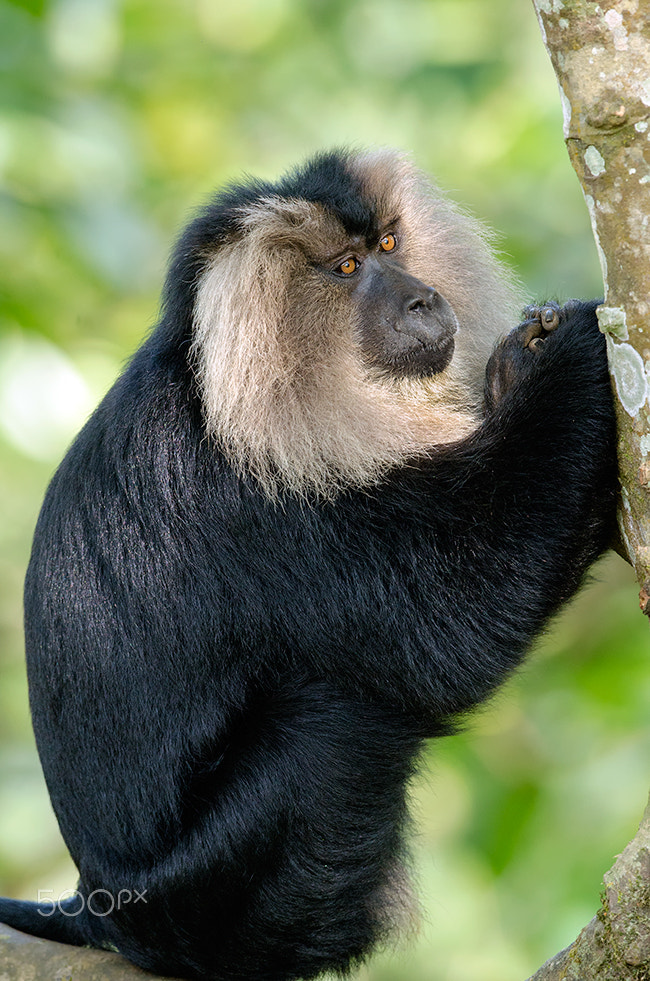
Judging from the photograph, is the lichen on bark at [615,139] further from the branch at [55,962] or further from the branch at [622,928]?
the branch at [55,962]

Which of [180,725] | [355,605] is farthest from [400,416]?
[180,725]

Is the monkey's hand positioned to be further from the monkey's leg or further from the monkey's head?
the monkey's leg

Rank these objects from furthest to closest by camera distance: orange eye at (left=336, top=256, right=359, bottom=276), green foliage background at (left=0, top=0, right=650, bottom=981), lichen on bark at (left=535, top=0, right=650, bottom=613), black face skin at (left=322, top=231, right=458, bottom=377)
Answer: green foliage background at (left=0, top=0, right=650, bottom=981) < orange eye at (left=336, top=256, right=359, bottom=276) < black face skin at (left=322, top=231, right=458, bottom=377) < lichen on bark at (left=535, top=0, right=650, bottom=613)

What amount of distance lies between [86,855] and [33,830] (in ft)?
8.07

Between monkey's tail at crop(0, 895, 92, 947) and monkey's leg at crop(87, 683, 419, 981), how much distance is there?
0.35 m

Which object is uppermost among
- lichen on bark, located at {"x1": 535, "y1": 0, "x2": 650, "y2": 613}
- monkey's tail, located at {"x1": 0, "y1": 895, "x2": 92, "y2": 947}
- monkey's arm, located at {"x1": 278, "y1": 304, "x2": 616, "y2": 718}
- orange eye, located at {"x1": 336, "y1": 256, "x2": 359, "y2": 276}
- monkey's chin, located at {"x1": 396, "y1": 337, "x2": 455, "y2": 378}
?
lichen on bark, located at {"x1": 535, "y1": 0, "x2": 650, "y2": 613}

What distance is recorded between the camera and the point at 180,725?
3.19 m

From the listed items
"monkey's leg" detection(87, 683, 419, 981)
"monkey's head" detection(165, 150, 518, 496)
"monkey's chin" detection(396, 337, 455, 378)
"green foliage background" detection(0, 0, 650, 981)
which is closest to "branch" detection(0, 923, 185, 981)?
"monkey's leg" detection(87, 683, 419, 981)

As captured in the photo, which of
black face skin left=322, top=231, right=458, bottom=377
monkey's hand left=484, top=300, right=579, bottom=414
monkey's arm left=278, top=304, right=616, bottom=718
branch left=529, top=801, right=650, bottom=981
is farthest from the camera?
black face skin left=322, top=231, right=458, bottom=377

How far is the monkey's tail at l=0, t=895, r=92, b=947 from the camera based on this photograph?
348 cm

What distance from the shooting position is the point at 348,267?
344 centimetres

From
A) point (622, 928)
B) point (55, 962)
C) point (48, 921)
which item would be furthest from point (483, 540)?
point (48, 921)

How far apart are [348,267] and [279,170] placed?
4.55m

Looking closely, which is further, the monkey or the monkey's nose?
the monkey's nose
